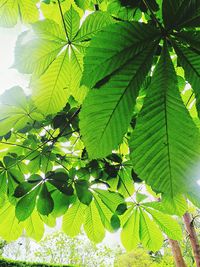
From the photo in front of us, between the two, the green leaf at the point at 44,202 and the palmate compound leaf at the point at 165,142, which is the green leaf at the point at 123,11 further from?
the green leaf at the point at 44,202

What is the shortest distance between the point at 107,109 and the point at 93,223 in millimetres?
974

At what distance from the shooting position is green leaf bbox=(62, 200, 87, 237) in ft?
4.03

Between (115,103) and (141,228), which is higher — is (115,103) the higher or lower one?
the higher one

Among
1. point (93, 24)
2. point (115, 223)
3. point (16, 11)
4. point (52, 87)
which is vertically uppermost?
point (16, 11)

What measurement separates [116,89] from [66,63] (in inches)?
14.2

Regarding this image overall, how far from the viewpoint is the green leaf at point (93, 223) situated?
1.26 m

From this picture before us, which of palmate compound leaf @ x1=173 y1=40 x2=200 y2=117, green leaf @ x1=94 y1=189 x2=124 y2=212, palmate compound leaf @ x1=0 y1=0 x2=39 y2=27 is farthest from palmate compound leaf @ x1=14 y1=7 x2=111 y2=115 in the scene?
green leaf @ x1=94 y1=189 x2=124 y2=212

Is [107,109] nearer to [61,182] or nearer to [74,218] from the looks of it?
[61,182]

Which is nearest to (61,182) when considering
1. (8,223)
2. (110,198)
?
(110,198)

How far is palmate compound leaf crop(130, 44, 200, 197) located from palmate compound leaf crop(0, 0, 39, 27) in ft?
2.41

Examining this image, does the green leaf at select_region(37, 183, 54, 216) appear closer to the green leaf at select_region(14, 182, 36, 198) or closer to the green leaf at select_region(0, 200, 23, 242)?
the green leaf at select_region(14, 182, 36, 198)

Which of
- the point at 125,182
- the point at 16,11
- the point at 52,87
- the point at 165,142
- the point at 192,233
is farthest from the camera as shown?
the point at 192,233

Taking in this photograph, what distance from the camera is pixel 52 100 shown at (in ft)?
2.34

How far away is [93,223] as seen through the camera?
1266 millimetres
